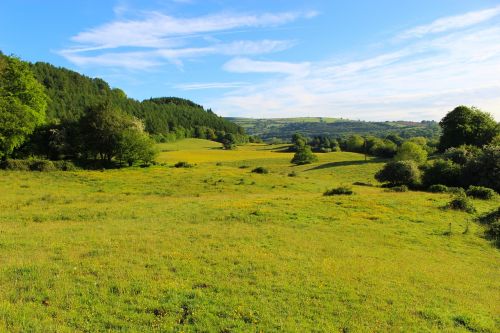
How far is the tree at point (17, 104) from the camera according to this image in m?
48.6

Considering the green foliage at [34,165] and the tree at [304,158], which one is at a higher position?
the green foliage at [34,165]

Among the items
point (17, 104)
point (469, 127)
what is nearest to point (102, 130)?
point (17, 104)

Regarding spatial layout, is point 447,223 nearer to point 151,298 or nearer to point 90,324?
point 151,298

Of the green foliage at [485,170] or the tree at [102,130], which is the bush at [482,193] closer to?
the green foliage at [485,170]

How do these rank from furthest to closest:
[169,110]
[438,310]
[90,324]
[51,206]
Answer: [169,110] → [51,206] → [438,310] → [90,324]

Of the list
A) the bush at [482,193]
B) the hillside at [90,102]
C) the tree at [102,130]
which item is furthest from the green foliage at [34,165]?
the hillside at [90,102]

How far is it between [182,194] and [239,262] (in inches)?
994

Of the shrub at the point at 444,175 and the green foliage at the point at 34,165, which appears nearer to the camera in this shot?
the green foliage at the point at 34,165

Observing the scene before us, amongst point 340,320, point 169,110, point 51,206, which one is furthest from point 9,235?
point 169,110

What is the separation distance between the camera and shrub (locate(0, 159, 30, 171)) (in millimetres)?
46906

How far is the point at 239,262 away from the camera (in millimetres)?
15586

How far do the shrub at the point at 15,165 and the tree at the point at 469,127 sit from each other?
88731 mm

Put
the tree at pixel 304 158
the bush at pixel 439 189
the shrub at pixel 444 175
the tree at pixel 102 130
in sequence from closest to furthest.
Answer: the bush at pixel 439 189
the shrub at pixel 444 175
the tree at pixel 102 130
the tree at pixel 304 158

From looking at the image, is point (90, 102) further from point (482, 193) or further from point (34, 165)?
point (482, 193)
